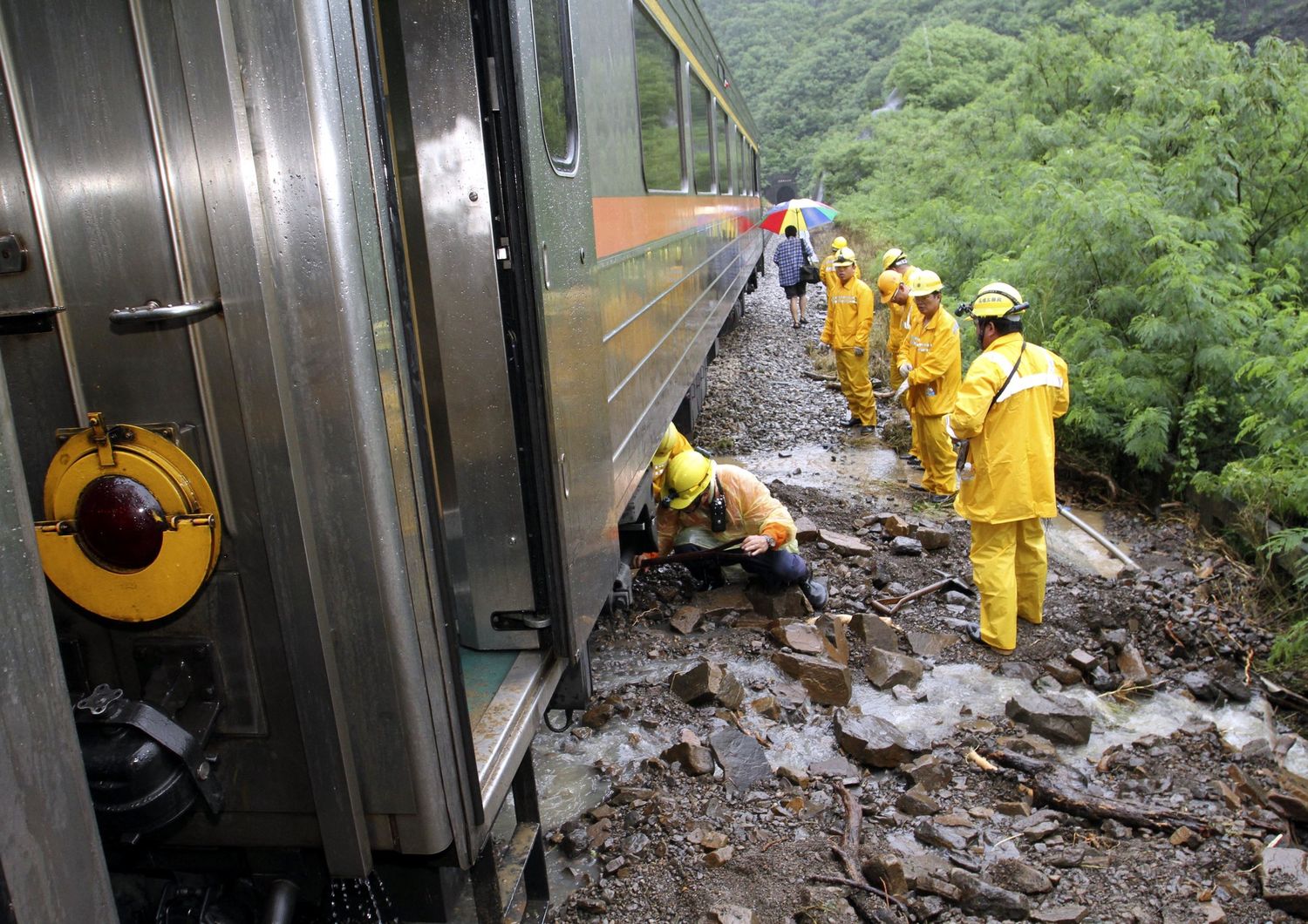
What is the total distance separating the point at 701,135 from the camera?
311 inches

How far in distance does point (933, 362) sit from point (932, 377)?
138 millimetres

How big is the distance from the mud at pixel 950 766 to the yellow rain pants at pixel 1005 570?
6.0 inches

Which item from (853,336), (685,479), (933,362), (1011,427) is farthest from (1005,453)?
(853,336)

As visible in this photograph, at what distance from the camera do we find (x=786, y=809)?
11.7 ft

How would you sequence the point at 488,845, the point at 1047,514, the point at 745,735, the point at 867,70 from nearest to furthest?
the point at 488,845 < the point at 745,735 < the point at 1047,514 < the point at 867,70

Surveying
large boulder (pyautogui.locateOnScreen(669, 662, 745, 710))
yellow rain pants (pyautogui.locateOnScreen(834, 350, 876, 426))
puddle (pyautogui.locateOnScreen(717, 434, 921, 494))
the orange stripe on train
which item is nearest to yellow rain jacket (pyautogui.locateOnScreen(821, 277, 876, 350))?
yellow rain pants (pyautogui.locateOnScreen(834, 350, 876, 426))

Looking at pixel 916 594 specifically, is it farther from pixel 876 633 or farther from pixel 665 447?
pixel 665 447

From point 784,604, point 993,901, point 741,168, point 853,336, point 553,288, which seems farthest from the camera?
point 741,168

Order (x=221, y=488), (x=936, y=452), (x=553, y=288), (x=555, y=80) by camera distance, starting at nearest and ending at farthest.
Result: (x=221, y=488), (x=553, y=288), (x=555, y=80), (x=936, y=452)

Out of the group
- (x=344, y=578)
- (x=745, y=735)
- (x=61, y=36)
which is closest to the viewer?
(x=61, y=36)

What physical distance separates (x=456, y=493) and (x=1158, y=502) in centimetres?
648

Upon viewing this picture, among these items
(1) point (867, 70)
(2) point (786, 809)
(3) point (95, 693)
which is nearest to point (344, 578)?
(3) point (95, 693)

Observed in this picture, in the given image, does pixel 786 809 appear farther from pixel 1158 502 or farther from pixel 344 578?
pixel 1158 502

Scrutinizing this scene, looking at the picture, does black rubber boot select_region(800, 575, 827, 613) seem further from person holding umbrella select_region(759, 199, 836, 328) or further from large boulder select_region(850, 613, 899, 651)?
person holding umbrella select_region(759, 199, 836, 328)
